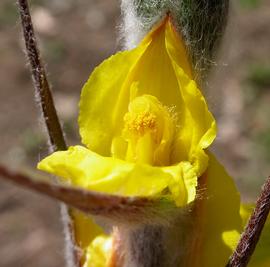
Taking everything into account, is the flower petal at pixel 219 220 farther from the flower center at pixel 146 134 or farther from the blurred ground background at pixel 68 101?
the blurred ground background at pixel 68 101

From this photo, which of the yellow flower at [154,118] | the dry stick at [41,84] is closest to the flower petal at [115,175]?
the yellow flower at [154,118]

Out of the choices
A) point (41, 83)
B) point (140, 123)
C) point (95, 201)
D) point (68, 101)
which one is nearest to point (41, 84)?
point (41, 83)

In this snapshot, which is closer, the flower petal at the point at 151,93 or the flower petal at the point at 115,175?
the flower petal at the point at 115,175

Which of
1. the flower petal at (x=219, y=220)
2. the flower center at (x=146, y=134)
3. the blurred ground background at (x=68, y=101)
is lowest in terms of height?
the blurred ground background at (x=68, y=101)

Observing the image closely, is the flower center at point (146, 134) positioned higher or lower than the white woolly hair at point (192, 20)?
lower

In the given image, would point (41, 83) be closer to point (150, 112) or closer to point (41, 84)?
point (41, 84)

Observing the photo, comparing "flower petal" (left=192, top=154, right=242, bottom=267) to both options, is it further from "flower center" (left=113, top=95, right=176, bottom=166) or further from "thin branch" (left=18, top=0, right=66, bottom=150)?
"thin branch" (left=18, top=0, right=66, bottom=150)
